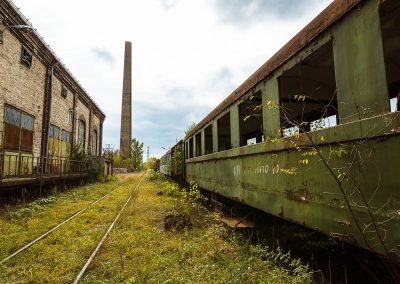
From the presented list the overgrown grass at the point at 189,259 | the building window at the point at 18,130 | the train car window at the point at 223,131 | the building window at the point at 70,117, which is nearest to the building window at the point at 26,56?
the building window at the point at 18,130

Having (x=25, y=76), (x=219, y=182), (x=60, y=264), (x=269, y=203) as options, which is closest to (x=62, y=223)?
(x=60, y=264)

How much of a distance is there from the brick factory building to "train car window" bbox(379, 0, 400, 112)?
34.1ft

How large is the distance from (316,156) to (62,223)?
6.59m

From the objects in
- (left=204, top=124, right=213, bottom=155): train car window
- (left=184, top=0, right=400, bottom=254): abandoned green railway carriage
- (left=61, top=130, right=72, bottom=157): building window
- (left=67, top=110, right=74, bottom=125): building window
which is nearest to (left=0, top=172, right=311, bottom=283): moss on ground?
(left=184, top=0, right=400, bottom=254): abandoned green railway carriage

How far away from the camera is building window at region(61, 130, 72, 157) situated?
60.3 feet

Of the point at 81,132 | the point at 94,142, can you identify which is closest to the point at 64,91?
the point at 81,132

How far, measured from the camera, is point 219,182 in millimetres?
6590

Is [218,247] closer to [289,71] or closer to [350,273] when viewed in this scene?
[350,273]

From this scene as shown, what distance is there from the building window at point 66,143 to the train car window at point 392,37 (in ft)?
58.5

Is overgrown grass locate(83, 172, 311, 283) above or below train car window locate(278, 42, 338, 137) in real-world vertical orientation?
below

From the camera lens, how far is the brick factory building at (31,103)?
448 inches

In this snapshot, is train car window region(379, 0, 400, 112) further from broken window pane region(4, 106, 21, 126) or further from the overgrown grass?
broken window pane region(4, 106, 21, 126)

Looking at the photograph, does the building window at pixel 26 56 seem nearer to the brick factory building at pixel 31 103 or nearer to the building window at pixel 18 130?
the brick factory building at pixel 31 103

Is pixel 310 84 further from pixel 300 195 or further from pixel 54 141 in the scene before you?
pixel 54 141
